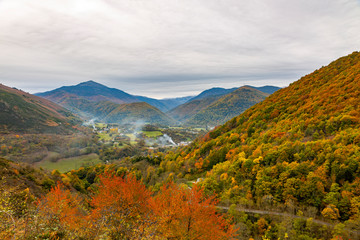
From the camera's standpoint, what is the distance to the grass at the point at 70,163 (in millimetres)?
118062

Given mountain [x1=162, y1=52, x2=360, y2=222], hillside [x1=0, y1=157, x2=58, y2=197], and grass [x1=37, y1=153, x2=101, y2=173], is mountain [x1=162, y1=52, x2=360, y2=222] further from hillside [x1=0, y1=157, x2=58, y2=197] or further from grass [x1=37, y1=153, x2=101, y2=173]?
grass [x1=37, y1=153, x2=101, y2=173]

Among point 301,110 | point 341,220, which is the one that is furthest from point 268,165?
point 301,110

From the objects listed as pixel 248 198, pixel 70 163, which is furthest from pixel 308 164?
pixel 70 163

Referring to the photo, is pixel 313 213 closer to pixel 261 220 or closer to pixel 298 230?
pixel 298 230

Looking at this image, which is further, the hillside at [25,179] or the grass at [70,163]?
the grass at [70,163]

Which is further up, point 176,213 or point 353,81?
point 353,81

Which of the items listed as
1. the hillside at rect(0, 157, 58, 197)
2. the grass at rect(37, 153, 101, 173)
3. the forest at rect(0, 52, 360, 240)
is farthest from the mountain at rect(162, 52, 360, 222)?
the grass at rect(37, 153, 101, 173)

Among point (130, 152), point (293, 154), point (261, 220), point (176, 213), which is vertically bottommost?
point (130, 152)

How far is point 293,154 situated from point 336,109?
802 inches

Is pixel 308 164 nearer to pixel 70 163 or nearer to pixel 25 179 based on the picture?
pixel 25 179

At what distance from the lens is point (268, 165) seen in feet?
122

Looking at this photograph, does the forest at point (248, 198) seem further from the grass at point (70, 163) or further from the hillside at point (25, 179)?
the grass at point (70, 163)

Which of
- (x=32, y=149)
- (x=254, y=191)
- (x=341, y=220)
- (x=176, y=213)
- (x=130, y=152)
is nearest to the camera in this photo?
(x=176, y=213)

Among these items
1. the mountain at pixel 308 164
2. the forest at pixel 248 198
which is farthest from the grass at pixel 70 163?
the mountain at pixel 308 164
